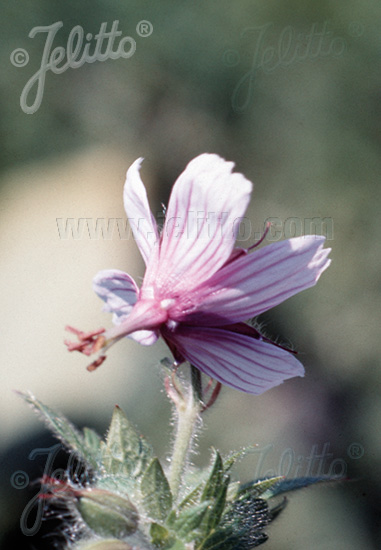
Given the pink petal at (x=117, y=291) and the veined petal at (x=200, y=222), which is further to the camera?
the pink petal at (x=117, y=291)

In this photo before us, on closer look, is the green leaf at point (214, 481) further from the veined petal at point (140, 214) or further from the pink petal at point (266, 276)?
the veined petal at point (140, 214)

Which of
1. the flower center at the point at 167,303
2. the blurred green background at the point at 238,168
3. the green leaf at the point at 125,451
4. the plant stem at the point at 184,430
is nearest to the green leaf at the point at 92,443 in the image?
the green leaf at the point at 125,451

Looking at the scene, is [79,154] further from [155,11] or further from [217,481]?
[217,481]

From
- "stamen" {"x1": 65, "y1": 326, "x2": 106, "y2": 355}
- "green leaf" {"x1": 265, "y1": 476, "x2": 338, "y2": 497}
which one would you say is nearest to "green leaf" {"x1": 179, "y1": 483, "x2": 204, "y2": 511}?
"green leaf" {"x1": 265, "y1": 476, "x2": 338, "y2": 497}

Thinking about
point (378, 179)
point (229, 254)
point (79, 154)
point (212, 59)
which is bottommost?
point (229, 254)

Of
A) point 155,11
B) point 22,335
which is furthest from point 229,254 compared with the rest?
point 155,11

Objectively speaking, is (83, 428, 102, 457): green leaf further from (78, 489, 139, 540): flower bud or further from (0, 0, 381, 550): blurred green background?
(0, 0, 381, 550): blurred green background

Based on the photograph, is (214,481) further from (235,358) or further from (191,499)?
(235,358)
